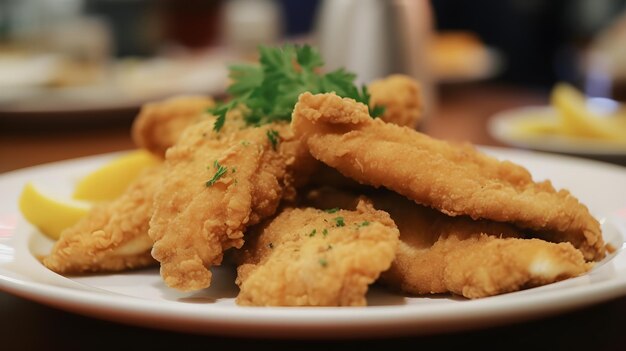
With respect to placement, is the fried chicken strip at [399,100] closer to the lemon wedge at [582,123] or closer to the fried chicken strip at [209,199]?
the fried chicken strip at [209,199]

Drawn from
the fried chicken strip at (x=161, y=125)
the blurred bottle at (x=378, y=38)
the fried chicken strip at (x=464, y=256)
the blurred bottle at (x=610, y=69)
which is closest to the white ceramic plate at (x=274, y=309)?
the fried chicken strip at (x=464, y=256)

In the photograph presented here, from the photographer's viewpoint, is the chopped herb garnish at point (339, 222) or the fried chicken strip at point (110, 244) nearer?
the chopped herb garnish at point (339, 222)

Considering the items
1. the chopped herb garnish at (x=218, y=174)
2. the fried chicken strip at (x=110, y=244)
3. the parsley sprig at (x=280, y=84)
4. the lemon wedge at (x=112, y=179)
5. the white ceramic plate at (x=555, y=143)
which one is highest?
the parsley sprig at (x=280, y=84)

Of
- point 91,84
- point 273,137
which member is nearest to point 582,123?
point 273,137

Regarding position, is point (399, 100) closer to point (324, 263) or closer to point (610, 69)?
→ point (324, 263)

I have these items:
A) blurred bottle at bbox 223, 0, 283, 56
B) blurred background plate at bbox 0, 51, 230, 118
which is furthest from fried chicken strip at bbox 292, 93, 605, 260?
blurred bottle at bbox 223, 0, 283, 56

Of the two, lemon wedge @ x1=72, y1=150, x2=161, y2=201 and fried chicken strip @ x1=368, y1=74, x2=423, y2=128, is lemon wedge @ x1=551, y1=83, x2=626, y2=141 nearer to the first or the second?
fried chicken strip @ x1=368, y1=74, x2=423, y2=128
